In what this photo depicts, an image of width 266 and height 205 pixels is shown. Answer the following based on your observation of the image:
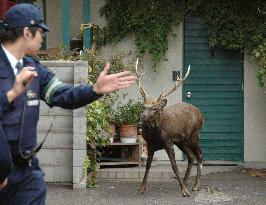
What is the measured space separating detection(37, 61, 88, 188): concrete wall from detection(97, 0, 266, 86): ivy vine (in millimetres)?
2631

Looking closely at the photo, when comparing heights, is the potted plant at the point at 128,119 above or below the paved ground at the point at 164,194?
above

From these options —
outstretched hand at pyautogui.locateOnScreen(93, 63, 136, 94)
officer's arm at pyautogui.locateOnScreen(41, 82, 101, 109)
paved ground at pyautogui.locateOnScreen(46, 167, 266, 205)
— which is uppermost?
outstretched hand at pyautogui.locateOnScreen(93, 63, 136, 94)

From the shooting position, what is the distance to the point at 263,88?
1241 cm

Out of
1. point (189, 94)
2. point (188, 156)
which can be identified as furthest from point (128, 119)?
point (188, 156)

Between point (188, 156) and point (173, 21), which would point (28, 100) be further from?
point (173, 21)

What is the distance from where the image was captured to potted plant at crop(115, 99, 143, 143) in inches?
449

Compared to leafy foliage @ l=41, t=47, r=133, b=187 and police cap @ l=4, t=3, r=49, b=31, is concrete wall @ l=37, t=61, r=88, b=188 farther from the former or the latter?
police cap @ l=4, t=3, r=49, b=31

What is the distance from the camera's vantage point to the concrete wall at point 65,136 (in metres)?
9.81

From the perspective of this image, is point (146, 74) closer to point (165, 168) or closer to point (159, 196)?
point (165, 168)

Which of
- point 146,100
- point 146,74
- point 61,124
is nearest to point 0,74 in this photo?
point 146,100

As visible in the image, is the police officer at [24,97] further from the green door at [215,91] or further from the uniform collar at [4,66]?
the green door at [215,91]

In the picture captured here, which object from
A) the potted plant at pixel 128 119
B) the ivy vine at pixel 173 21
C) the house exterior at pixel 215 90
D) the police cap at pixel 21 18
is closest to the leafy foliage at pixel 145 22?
the ivy vine at pixel 173 21

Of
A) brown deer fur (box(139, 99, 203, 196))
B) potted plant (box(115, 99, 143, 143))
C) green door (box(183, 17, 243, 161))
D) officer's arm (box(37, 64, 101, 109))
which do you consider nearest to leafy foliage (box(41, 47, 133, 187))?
potted plant (box(115, 99, 143, 143))

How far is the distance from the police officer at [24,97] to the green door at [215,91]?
8142 mm
